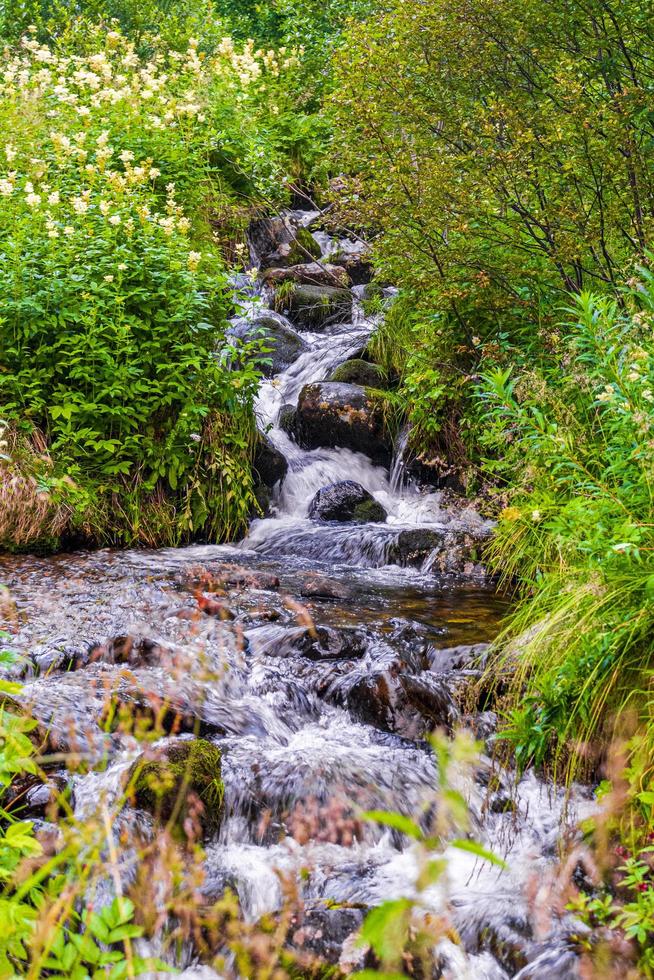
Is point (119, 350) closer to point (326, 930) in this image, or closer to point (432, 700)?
point (432, 700)

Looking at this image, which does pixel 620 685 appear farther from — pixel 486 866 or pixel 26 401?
pixel 26 401

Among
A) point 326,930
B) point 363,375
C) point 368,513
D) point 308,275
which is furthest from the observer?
point 308,275

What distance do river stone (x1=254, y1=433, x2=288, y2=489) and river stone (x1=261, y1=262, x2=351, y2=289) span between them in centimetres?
383

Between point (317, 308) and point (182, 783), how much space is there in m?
8.50

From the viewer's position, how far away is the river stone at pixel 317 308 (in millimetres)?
10859

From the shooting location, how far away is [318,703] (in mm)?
4324

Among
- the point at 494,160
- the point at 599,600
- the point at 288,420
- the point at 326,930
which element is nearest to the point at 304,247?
the point at 288,420

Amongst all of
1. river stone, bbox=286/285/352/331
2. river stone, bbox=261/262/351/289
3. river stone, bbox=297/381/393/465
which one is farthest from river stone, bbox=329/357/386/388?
river stone, bbox=261/262/351/289

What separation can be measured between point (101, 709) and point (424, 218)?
5.00 meters

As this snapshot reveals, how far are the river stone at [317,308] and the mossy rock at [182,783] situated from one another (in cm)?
808

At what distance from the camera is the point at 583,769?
3289 mm

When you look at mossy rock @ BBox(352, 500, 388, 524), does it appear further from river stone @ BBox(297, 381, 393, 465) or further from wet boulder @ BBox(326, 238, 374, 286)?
wet boulder @ BBox(326, 238, 374, 286)

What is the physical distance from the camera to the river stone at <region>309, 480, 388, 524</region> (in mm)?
7898

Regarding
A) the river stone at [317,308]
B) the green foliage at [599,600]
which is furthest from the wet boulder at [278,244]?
the green foliage at [599,600]
